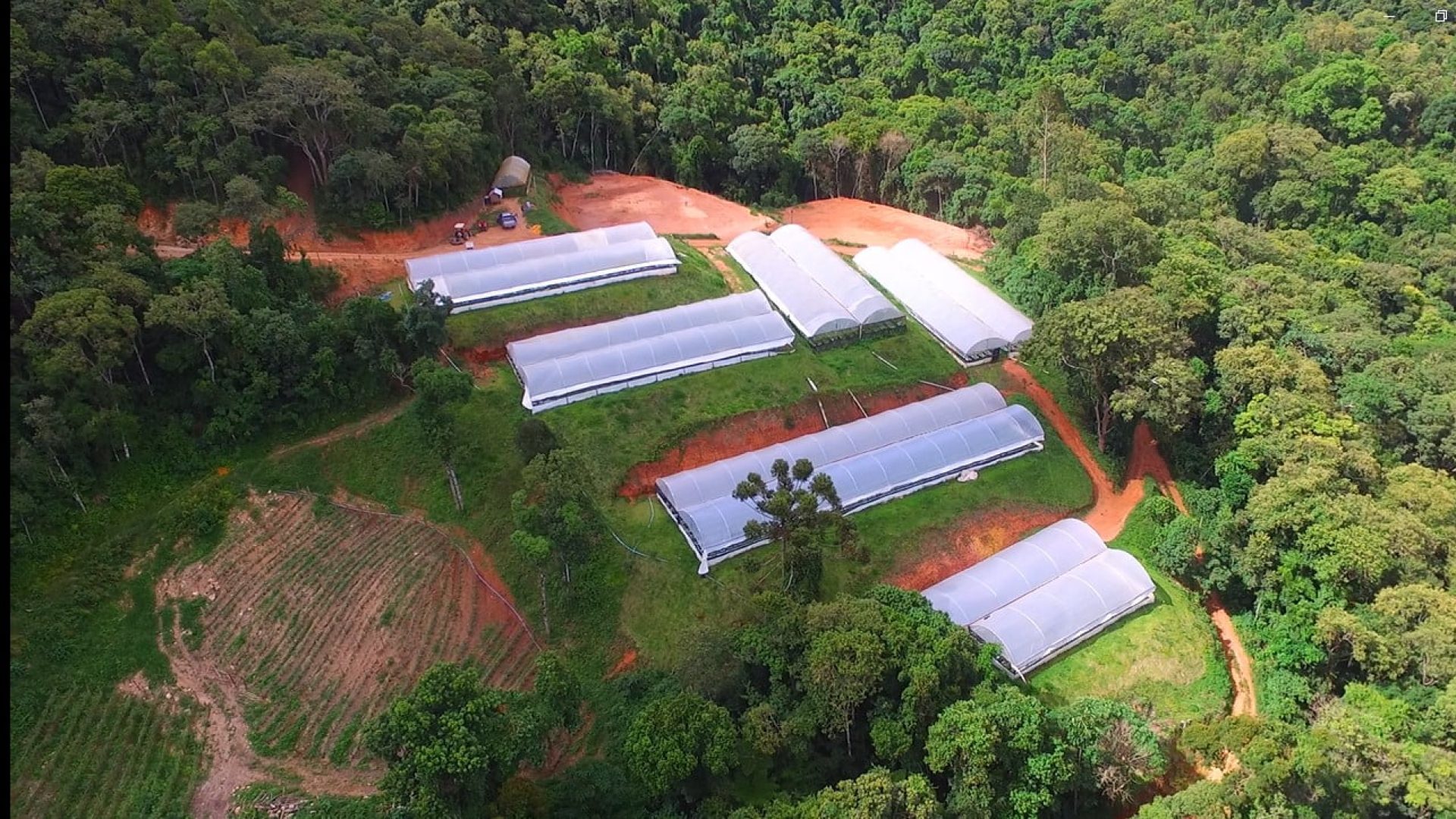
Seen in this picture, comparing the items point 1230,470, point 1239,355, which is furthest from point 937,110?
point 1230,470

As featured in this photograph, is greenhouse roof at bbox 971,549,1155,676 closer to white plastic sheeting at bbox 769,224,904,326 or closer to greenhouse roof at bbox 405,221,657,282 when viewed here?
white plastic sheeting at bbox 769,224,904,326

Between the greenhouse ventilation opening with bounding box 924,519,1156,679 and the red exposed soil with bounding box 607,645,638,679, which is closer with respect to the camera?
the red exposed soil with bounding box 607,645,638,679

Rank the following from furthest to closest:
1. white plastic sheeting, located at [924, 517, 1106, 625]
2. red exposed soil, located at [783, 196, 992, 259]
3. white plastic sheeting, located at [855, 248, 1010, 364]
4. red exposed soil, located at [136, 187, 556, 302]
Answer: red exposed soil, located at [783, 196, 992, 259]
white plastic sheeting, located at [855, 248, 1010, 364]
red exposed soil, located at [136, 187, 556, 302]
white plastic sheeting, located at [924, 517, 1106, 625]

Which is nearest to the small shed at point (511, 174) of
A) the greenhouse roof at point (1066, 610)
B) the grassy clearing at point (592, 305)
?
the grassy clearing at point (592, 305)

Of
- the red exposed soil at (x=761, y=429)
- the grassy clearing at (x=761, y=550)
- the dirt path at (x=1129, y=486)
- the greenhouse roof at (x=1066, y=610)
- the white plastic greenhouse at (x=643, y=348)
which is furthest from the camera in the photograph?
the white plastic greenhouse at (x=643, y=348)

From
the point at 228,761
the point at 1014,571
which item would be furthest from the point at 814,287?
the point at 228,761

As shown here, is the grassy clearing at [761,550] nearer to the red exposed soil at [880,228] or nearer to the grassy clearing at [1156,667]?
the grassy clearing at [1156,667]

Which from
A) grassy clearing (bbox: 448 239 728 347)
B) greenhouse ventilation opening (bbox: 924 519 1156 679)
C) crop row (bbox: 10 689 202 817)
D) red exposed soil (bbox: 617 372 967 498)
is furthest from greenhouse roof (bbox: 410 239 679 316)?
greenhouse ventilation opening (bbox: 924 519 1156 679)
